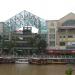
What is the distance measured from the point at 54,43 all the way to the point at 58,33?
206cm

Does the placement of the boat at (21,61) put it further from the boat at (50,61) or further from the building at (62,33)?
the building at (62,33)

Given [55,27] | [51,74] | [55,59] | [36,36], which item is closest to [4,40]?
[36,36]

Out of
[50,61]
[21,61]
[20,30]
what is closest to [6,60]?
[21,61]

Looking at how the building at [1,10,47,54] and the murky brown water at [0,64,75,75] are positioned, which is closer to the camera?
the murky brown water at [0,64,75,75]

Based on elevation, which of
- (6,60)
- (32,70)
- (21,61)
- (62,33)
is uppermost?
(62,33)

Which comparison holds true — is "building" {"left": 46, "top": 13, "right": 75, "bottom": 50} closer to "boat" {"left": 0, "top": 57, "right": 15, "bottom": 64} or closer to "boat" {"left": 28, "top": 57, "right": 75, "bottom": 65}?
"boat" {"left": 28, "top": 57, "right": 75, "bottom": 65}

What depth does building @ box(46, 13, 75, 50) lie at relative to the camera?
5862 centimetres

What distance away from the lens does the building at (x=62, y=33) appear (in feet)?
192

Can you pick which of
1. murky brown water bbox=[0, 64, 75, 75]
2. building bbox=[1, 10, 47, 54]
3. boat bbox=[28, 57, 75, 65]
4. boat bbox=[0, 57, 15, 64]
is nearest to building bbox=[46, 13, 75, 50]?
building bbox=[1, 10, 47, 54]

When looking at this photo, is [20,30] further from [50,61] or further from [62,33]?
[50,61]

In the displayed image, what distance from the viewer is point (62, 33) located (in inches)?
2336

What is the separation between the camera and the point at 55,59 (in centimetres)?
5022

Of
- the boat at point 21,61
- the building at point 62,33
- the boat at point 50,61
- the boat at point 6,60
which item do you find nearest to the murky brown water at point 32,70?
the boat at point 50,61

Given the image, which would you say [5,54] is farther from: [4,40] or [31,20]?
[31,20]
